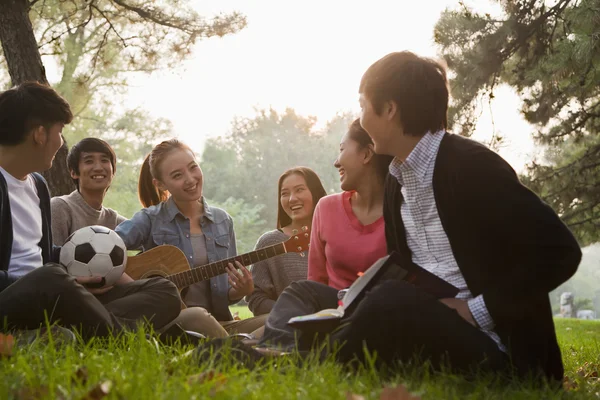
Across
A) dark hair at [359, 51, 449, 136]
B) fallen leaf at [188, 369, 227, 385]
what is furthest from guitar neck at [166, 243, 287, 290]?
fallen leaf at [188, 369, 227, 385]

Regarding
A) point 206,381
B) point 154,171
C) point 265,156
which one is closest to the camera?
point 206,381

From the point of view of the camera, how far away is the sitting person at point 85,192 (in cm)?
506

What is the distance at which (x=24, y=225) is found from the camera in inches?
149

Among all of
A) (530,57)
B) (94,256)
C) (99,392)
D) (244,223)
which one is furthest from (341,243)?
(244,223)

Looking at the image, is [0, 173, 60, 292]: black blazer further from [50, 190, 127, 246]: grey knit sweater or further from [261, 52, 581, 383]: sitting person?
[261, 52, 581, 383]: sitting person

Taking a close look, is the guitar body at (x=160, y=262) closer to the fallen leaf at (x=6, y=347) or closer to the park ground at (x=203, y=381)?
the park ground at (x=203, y=381)

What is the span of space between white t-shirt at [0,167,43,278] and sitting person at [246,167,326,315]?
1605mm

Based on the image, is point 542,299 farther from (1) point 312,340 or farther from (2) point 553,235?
(1) point 312,340

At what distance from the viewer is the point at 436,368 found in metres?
2.61

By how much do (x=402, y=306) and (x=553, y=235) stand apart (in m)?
0.59

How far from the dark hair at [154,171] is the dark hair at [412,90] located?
227cm

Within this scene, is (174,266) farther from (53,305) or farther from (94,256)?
(53,305)

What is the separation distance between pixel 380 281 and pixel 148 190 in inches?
113

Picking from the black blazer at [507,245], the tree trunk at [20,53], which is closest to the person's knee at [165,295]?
the black blazer at [507,245]
